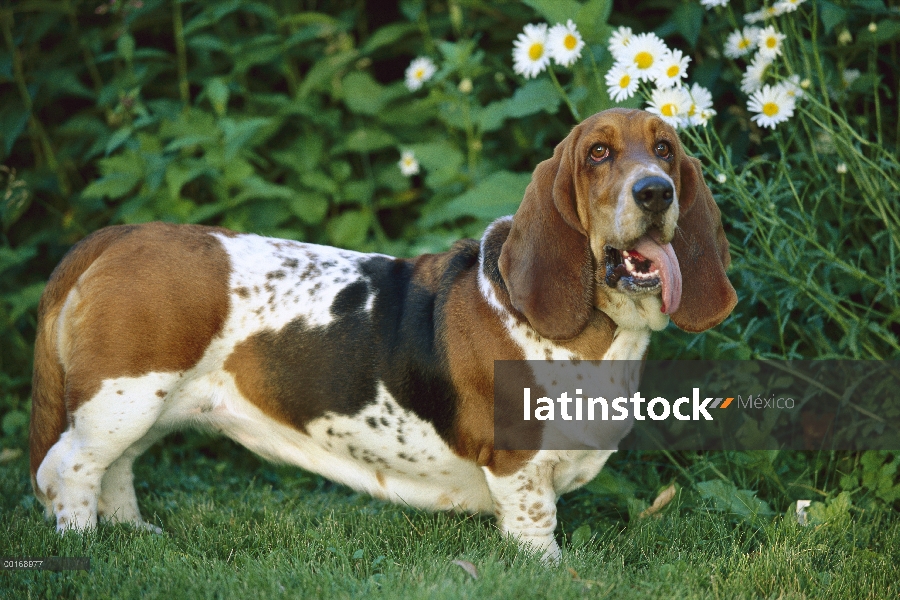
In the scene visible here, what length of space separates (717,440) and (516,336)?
1.47 meters

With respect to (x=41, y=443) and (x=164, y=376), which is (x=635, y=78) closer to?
(x=164, y=376)

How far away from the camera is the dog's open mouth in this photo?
304 centimetres

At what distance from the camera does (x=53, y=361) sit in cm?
354

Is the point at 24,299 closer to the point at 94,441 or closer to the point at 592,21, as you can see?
the point at 94,441

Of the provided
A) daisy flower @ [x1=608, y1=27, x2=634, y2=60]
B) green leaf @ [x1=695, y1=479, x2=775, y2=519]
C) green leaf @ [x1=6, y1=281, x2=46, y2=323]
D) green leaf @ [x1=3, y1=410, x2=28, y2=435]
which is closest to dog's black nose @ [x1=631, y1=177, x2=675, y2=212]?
daisy flower @ [x1=608, y1=27, x2=634, y2=60]

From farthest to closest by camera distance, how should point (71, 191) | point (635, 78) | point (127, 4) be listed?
point (71, 191), point (127, 4), point (635, 78)

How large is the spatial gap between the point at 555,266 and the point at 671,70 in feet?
3.83

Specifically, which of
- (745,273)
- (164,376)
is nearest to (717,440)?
(745,273)

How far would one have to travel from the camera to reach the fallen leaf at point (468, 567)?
3025mm

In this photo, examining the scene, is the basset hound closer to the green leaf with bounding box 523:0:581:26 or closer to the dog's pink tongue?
the dog's pink tongue

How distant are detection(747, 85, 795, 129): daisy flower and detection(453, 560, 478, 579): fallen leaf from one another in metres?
2.20

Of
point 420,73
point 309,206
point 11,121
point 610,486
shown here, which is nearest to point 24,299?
point 11,121

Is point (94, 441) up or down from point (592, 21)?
down

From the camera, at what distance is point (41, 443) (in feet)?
11.6
